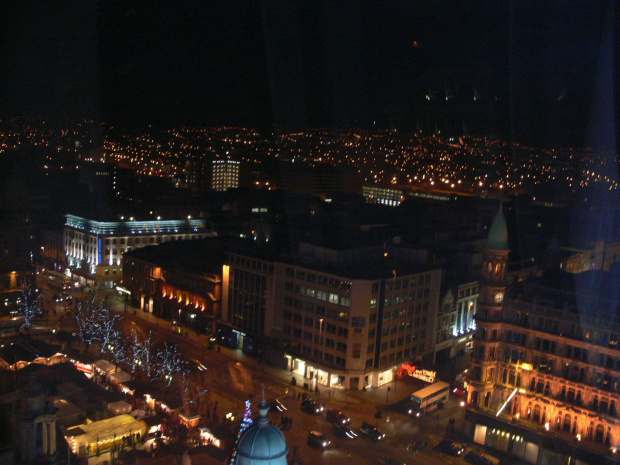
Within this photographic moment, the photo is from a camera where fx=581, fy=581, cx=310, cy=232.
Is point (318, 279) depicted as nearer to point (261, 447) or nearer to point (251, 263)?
point (251, 263)

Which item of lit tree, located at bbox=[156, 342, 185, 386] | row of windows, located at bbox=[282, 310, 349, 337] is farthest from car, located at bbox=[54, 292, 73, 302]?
row of windows, located at bbox=[282, 310, 349, 337]

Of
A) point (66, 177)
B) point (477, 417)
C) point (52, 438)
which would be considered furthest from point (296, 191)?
point (52, 438)

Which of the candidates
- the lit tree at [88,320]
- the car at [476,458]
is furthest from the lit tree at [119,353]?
the car at [476,458]

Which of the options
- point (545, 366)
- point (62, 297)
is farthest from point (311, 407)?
point (62, 297)

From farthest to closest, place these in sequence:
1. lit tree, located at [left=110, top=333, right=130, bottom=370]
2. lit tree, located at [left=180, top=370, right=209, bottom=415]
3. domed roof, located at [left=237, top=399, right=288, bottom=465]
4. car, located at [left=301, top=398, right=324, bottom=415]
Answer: lit tree, located at [left=110, top=333, right=130, bottom=370], car, located at [left=301, top=398, right=324, bottom=415], lit tree, located at [left=180, top=370, right=209, bottom=415], domed roof, located at [left=237, top=399, right=288, bottom=465]

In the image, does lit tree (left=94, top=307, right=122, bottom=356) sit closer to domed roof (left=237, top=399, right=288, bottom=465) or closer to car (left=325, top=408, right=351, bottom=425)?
car (left=325, top=408, right=351, bottom=425)

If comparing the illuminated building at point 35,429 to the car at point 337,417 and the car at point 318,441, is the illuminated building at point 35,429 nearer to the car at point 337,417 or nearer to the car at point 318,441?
the car at point 318,441
